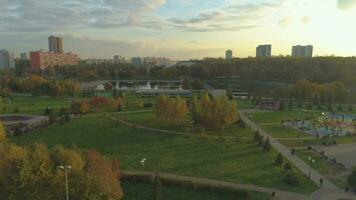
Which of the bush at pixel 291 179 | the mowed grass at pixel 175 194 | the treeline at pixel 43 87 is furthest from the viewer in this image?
the treeline at pixel 43 87

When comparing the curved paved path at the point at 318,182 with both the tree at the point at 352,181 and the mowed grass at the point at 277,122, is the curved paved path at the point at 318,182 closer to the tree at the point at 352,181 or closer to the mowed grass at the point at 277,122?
the tree at the point at 352,181

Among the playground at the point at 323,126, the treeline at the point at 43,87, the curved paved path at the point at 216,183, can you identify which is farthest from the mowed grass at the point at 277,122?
the treeline at the point at 43,87

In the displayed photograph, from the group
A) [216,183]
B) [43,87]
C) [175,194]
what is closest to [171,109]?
[216,183]

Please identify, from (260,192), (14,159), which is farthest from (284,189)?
(14,159)

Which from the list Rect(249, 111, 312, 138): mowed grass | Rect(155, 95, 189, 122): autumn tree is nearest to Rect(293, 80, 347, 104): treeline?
Rect(249, 111, 312, 138): mowed grass

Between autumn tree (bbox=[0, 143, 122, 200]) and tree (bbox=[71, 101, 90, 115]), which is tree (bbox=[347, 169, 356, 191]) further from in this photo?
tree (bbox=[71, 101, 90, 115])

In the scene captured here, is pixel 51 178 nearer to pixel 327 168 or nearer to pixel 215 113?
pixel 327 168
